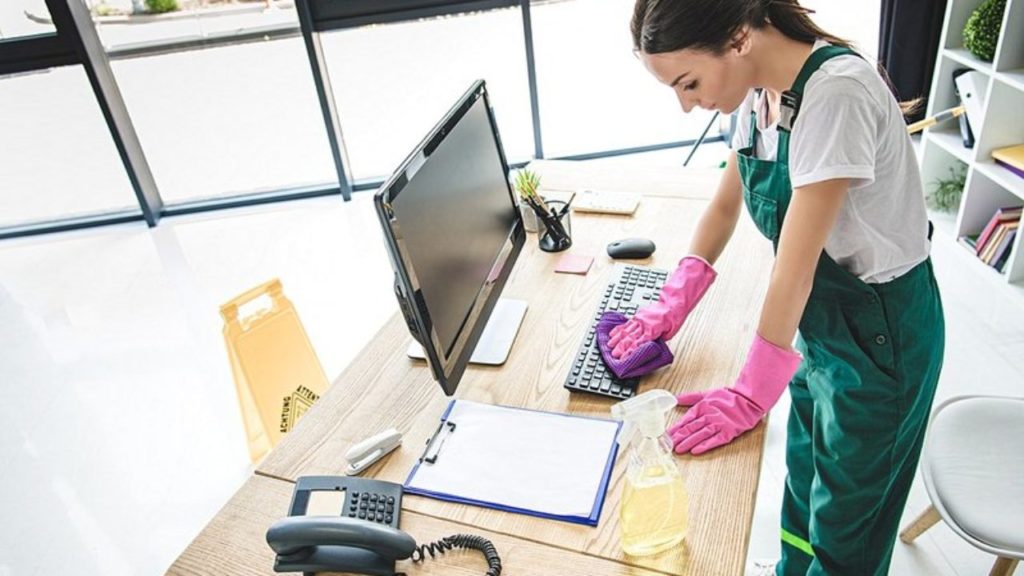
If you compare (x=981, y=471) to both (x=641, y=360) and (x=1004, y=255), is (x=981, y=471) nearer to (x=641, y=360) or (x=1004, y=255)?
(x=641, y=360)

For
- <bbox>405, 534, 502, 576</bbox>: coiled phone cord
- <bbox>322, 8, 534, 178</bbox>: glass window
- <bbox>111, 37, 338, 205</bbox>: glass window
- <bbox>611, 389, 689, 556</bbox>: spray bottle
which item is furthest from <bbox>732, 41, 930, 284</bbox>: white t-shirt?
<bbox>111, 37, 338, 205</bbox>: glass window

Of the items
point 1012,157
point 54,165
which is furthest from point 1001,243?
point 54,165

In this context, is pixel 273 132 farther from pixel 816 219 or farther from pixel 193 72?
pixel 816 219

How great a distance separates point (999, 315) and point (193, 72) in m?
4.20

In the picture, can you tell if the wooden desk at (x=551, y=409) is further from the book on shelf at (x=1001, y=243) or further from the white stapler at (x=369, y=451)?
the book on shelf at (x=1001, y=243)

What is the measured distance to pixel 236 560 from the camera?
1033mm

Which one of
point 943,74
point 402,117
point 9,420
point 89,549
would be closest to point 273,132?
point 402,117

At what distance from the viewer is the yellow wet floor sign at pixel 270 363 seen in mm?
2016

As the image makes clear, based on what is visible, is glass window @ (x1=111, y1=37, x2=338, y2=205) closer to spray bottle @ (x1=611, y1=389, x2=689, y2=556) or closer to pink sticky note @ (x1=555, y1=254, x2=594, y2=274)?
pink sticky note @ (x1=555, y1=254, x2=594, y2=274)

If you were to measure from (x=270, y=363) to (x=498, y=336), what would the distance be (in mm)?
1021

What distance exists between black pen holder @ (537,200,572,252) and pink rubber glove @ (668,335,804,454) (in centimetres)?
64

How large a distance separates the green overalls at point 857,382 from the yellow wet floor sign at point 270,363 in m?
1.35

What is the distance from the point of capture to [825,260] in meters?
1.12

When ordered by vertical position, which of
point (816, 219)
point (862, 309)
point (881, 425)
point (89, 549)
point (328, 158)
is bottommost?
point (89, 549)
